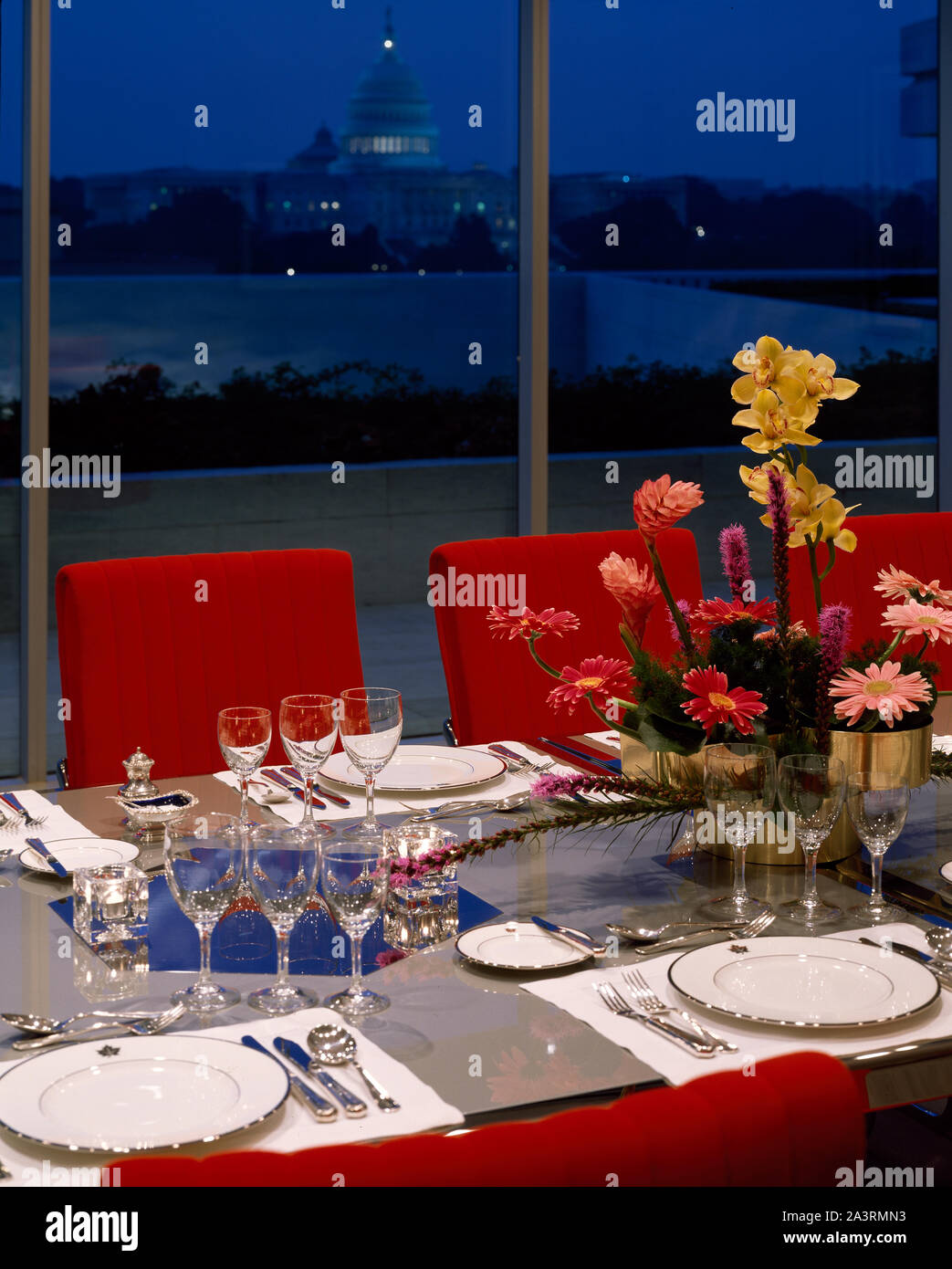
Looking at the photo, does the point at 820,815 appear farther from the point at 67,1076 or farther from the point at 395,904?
the point at 67,1076

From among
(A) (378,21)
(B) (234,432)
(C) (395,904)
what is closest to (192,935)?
(C) (395,904)

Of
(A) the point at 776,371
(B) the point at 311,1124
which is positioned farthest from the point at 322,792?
(B) the point at 311,1124

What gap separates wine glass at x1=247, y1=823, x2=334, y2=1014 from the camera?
4.61 ft

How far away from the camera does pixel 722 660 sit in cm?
188

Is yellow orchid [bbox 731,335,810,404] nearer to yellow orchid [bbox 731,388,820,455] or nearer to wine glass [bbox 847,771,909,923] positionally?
yellow orchid [bbox 731,388,820,455]

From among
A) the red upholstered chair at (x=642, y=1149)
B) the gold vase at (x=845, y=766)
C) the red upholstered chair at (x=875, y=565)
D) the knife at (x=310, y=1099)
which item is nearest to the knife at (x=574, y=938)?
the gold vase at (x=845, y=766)

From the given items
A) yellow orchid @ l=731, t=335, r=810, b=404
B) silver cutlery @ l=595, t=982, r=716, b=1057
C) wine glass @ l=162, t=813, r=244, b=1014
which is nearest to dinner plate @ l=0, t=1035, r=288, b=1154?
wine glass @ l=162, t=813, r=244, b=1014

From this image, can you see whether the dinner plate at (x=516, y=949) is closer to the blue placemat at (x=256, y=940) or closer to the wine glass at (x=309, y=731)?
the blue placemat at (x=256, y=940)

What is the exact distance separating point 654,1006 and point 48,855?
788 mm

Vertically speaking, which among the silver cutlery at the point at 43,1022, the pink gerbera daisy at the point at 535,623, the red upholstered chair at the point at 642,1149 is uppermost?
the pink gerbera daisy at the point at 535,623

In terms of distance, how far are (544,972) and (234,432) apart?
3.33m

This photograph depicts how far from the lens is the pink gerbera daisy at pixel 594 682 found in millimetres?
1842

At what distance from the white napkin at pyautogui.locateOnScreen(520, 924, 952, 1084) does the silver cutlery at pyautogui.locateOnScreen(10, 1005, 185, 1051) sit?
1.14ft

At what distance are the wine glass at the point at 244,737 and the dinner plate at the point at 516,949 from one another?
0.43 metres
